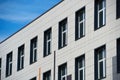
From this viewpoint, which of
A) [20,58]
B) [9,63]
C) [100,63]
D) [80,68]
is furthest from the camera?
[9,63]

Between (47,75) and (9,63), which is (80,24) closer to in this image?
(47,75)

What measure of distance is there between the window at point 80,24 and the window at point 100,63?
2828 mm

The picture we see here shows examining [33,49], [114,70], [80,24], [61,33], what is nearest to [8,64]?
[33,49]

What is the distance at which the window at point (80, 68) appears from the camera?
44.7 m

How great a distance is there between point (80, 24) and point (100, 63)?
14.8ft

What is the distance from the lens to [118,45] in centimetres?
4094

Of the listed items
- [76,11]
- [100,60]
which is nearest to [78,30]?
[76,11]

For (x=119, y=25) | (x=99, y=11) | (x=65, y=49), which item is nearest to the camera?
(x=119, y=25)

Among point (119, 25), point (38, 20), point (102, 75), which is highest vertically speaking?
point (38, 20)

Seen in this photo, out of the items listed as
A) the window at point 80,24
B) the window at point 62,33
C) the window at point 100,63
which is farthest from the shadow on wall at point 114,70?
the window at point 62,33

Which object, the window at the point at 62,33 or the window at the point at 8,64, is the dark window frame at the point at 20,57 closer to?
the window at the point at 8,64

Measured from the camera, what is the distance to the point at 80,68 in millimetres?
45188

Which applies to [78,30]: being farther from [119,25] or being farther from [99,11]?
[119,25]

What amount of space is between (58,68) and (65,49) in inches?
67.1
